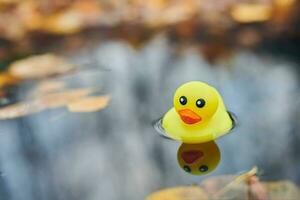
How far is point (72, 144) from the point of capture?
1.19m

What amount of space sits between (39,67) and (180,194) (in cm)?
68

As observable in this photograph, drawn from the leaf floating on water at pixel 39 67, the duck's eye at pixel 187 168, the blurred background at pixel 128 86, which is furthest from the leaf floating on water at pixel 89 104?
the duck's eye at pixel 187 168

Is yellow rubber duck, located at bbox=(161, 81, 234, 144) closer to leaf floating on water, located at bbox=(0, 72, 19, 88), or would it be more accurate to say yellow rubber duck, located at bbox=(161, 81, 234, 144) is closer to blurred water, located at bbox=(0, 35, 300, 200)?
blurred water, located at bbox=(0, 35, 300, 200)

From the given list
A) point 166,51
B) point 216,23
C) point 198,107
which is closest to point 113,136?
point 198,107

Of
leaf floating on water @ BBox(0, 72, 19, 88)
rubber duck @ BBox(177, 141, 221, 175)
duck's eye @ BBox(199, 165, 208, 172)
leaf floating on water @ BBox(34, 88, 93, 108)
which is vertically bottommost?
duck's eye @ BBox(199, 165, 208, 172)

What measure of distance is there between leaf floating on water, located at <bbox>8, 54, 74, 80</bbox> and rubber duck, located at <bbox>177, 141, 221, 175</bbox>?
508 mm

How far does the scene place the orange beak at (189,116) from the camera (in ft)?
3.65

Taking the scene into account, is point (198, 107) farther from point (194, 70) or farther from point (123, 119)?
point (194, 70)

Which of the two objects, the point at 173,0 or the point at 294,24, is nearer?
the point at 294,24

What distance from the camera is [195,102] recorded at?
43.6 inches

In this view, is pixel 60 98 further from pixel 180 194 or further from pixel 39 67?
pixel 180 194

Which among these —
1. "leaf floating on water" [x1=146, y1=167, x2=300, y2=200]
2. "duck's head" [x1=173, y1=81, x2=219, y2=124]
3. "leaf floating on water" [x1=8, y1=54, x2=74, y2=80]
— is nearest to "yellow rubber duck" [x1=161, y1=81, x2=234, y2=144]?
"duck's head" [x1=173, y1=81, x2=219, y2=124]

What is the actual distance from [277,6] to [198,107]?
2.58 ft

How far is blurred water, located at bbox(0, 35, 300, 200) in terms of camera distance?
1.06m
